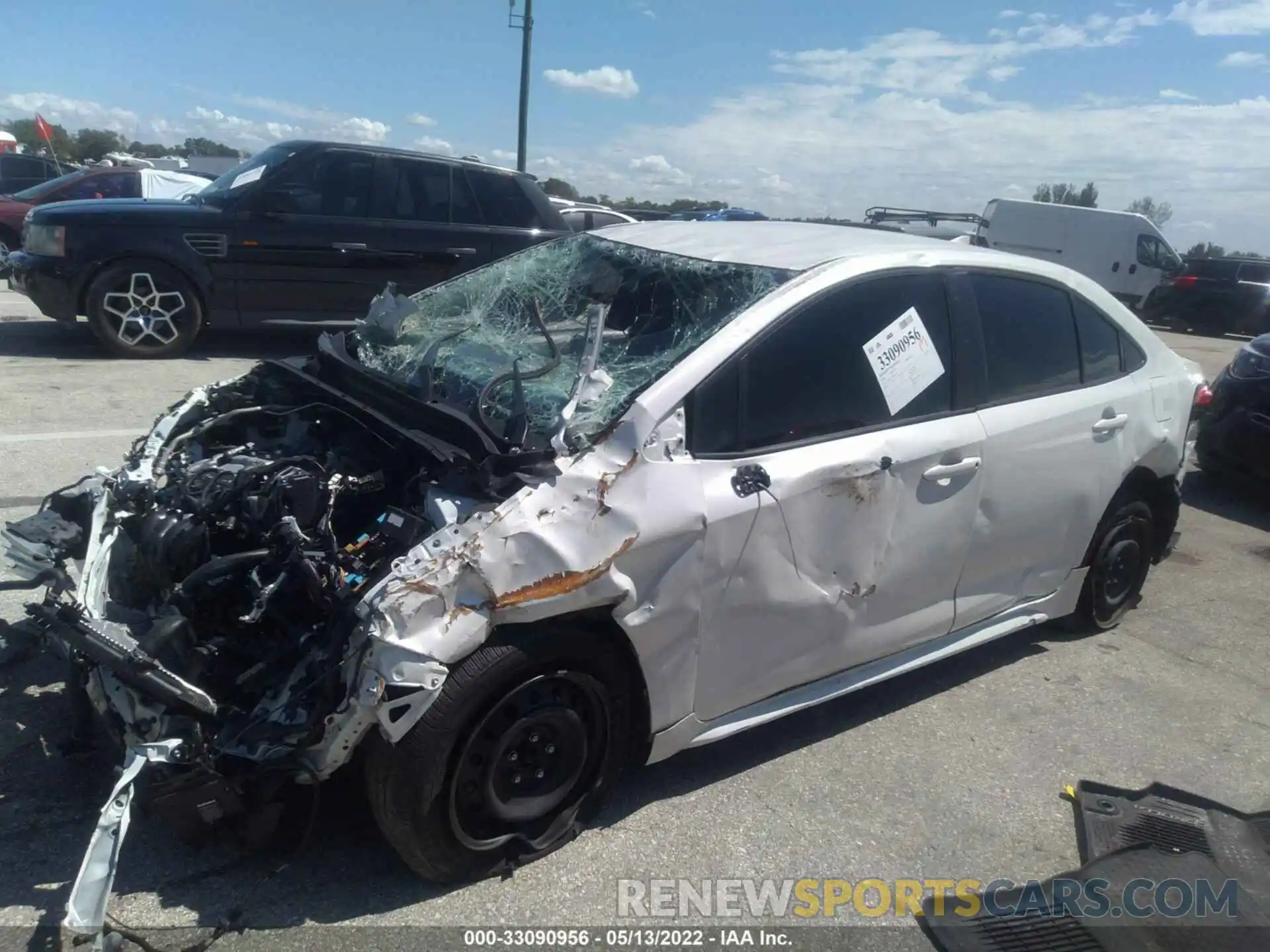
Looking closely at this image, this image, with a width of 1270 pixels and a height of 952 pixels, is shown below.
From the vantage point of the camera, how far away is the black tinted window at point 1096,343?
4.05m

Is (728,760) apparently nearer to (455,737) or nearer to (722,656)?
(722,656)

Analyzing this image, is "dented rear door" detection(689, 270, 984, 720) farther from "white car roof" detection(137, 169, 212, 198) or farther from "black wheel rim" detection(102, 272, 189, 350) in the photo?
"white car roof" detection(137, 169, 212, 198)

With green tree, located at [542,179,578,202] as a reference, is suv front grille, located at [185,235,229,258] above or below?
below

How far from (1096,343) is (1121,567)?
1.05 metres

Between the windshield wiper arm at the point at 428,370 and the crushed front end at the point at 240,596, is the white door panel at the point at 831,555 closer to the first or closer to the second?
the crushed front end at the point at 240,596

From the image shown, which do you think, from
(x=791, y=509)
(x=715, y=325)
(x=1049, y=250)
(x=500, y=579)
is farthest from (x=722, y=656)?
(x=1049, y=250)

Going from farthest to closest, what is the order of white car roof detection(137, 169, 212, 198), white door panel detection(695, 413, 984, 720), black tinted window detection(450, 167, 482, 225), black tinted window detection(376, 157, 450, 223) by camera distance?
white car roof detection(137, 169, 212, 198)
black tinted window detection(450, 167, 482, 225)
black tinted window detection(376, 157, 450, 223)
white door panel detection(695, 413, 984, 720)

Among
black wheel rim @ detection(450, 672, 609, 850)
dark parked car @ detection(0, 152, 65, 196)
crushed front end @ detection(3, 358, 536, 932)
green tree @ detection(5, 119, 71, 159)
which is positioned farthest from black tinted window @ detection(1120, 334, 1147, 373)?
green tree @ detection(5, 119, 71, 159)

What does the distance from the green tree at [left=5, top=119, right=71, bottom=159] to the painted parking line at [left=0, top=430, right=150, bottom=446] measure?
41640 millimetres

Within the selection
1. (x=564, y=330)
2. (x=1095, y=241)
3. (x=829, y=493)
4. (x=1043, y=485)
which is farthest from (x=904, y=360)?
(x=1095, y=241)

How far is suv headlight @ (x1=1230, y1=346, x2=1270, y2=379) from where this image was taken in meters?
6.67

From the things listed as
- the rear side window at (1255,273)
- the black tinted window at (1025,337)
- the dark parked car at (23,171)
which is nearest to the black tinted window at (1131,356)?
the black tinted window at (1025,337)

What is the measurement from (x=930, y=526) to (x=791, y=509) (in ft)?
2.24

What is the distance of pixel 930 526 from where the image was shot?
3.33 metres
